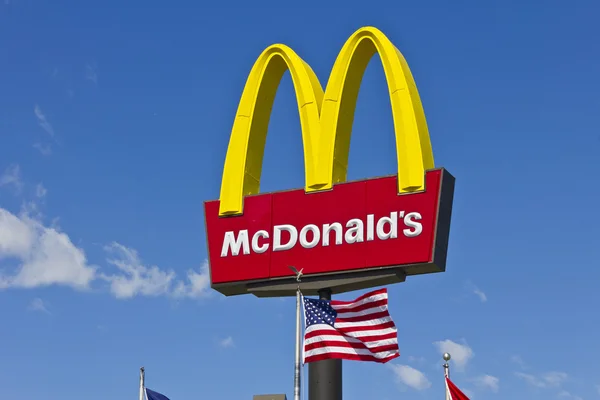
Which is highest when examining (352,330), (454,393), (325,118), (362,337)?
(325,118)

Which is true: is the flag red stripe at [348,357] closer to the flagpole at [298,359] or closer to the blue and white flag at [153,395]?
the flagpole at [298,359]

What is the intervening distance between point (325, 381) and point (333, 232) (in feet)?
12.0

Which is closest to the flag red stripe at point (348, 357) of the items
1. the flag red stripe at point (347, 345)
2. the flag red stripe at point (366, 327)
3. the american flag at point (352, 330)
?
the american flag at point (352, 330)

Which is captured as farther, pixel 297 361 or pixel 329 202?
pixel 329 202

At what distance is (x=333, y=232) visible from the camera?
2458 centimetres

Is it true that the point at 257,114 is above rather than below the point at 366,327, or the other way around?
above

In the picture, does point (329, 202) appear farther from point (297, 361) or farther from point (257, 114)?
point (297, 361)

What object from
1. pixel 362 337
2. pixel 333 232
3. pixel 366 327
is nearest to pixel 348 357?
pixel 362 337

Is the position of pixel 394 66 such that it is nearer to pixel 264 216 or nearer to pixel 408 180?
pixel 408 180

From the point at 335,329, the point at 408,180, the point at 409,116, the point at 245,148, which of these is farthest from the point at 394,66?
the point at 335,329

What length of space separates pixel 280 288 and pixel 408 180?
14.1 ft

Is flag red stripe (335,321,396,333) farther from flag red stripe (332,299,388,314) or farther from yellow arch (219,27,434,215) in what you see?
yellow arch (219,27,434,215)

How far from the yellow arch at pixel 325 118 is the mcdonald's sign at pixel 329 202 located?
1.0 inches

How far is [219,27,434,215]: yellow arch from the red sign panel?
1.24ft
